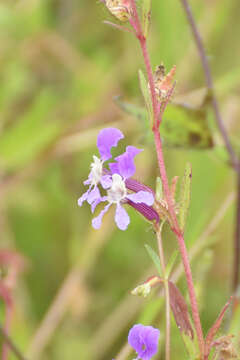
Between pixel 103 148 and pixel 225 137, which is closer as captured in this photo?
pixel 103 148

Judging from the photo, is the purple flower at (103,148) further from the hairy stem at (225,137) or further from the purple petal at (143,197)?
the hairy stem at (225,137)

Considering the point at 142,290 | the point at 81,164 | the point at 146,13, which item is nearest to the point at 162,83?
the point at 146,13

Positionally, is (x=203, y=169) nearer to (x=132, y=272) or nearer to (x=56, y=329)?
(x=132, y=272)

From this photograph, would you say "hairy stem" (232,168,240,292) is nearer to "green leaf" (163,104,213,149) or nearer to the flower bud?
"green leaf" (163,104,213,149)

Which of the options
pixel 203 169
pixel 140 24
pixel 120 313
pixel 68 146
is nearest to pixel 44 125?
pixel 68 146

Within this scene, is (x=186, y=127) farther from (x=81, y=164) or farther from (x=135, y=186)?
(x=81, y=164)

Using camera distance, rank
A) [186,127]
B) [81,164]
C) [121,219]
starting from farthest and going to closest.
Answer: [81,164], [186,127], [121,219]

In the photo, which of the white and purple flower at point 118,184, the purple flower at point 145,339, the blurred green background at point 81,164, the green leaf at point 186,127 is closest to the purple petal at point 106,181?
the white and purple flower at point 118,184

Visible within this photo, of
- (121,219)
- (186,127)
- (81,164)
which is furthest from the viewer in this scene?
(81,164)
